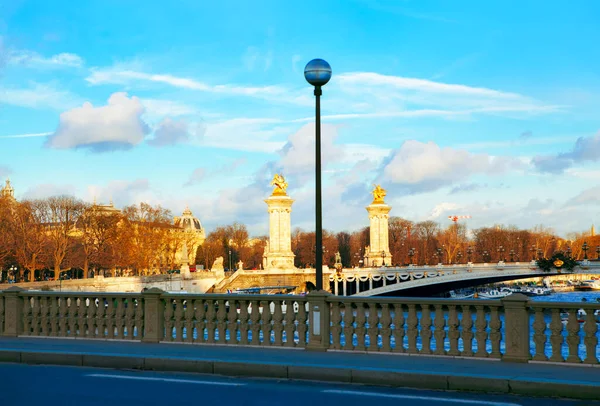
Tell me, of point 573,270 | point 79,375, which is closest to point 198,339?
point 79,375

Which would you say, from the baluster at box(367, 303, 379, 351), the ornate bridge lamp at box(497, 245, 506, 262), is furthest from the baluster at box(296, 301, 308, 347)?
the ornate bridge lamp at box(497, 245, 506, 262)

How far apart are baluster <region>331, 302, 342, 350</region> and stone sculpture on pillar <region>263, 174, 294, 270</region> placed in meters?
90.6

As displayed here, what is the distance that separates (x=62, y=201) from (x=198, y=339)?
269 ft

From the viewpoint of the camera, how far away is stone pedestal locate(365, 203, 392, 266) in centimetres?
11519

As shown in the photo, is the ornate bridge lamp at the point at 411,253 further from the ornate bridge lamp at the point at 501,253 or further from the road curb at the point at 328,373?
the road curb at the point at 328,373

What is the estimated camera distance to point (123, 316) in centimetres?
1594

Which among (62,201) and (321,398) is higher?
(62,201)

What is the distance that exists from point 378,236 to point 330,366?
347 ft

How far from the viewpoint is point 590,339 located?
12.1 metres

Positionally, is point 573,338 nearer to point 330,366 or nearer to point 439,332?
point 439,332

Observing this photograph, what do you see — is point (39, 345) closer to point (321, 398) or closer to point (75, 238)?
point (321, 398)

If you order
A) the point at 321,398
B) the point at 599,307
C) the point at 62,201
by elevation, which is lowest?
the point at 321,398

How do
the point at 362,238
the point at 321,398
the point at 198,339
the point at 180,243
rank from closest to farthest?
the point at 321,398
the point at 198,339
the point at 180,243
the point at 362,238

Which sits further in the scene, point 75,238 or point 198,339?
point 75,238
